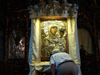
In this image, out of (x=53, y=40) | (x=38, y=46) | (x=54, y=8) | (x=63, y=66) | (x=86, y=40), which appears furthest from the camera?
(x=86, y=40)

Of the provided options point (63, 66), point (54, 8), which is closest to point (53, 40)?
point (54, 8)

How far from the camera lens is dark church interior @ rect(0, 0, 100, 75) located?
13.8ft

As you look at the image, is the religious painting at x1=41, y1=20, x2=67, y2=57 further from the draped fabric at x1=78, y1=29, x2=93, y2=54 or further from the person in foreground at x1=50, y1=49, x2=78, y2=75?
the draped fabric at x1=78, y1=29, x2=93, y2=54

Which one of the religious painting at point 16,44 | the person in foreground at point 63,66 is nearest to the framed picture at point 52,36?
the person in foreground at point 63,66

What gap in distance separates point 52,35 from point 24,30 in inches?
57.0

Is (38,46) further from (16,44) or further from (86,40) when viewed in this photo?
(86,40)

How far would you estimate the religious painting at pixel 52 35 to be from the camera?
3432mm

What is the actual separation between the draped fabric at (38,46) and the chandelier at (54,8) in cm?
27

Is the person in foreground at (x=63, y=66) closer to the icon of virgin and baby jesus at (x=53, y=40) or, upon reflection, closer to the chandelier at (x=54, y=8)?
the icon of virgin and baby jesus at (x=53, y=40)

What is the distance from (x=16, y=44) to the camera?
4.44 meters

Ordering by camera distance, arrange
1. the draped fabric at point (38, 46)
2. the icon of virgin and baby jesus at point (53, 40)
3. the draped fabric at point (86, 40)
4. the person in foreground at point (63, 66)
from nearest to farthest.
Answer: the person in foreground at point (63, 66)
the draped fabric at point (38, 46)
the icon of virgin and baby jesus at point (53, 40)
the draped fabric at point (86, 40)

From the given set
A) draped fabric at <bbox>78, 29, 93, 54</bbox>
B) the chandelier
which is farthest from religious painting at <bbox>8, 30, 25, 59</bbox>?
draped fabric at <bbox>78, 29, 93, 54</bbox>

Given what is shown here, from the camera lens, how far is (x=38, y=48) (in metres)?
3.22

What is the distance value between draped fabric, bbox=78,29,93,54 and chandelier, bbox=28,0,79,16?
1.39 m
